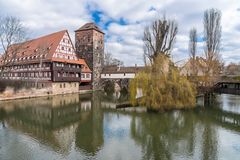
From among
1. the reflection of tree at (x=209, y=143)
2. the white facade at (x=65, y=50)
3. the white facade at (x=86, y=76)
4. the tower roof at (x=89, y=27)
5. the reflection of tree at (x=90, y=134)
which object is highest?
the tower roof at (x=89, y=27)

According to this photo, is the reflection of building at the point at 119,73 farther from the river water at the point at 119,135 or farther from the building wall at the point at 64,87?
the river water at the point at 119,135

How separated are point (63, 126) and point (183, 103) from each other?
396 inches

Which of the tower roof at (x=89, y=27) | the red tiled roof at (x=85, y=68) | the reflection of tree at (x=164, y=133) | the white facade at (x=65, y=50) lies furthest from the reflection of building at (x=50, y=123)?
the tower roof at (x=89, y=27)

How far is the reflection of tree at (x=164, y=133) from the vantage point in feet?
32.9

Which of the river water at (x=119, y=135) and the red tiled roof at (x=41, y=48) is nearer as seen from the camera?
the river water at (x=119, y=135)

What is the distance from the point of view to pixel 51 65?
33406 mm

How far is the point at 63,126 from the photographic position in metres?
15.0

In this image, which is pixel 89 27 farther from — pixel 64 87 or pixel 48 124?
pixel 48 124

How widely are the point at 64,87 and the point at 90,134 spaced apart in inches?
940

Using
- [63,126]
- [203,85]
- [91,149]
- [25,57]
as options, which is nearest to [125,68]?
[25,57]

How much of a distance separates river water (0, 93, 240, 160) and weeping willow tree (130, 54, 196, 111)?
904mm

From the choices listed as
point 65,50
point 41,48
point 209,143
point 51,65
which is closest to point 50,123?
point 209,143

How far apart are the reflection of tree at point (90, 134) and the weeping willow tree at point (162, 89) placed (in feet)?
14.0

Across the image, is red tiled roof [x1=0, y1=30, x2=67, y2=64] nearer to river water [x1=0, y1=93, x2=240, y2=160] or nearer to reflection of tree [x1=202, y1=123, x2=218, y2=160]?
river water [x1=0, y1=93, x2=240, y2=160]
